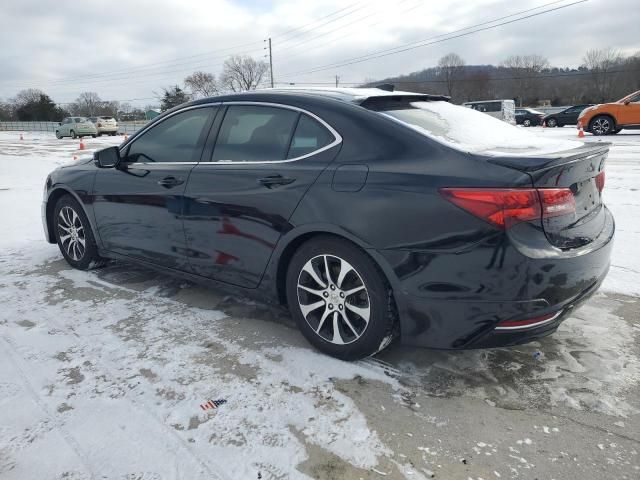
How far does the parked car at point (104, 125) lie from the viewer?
34750 millimetres

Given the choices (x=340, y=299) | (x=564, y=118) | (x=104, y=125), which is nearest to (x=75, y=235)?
(x=340, y=299)

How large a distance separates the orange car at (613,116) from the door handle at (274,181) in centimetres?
1903

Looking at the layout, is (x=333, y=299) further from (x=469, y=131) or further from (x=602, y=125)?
(x=602, y=125)

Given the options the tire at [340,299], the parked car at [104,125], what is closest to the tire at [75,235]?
the tire at [340,299]

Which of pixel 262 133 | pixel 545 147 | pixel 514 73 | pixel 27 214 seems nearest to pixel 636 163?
pixel 545 147

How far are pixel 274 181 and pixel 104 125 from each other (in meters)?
36.5

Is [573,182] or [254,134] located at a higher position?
[254,134]

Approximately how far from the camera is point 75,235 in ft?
14.8

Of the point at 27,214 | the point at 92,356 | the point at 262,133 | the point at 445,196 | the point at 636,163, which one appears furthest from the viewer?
the point at 636,163

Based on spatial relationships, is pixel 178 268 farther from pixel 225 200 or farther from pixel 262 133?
pixel 262 133

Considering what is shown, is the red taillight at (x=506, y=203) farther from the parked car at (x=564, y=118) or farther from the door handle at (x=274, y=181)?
the parked car at (x=564, y=118)

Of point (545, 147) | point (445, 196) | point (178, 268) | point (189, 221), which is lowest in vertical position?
point (178, 268)

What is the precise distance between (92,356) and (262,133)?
1.73 m

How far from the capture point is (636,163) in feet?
34.7
